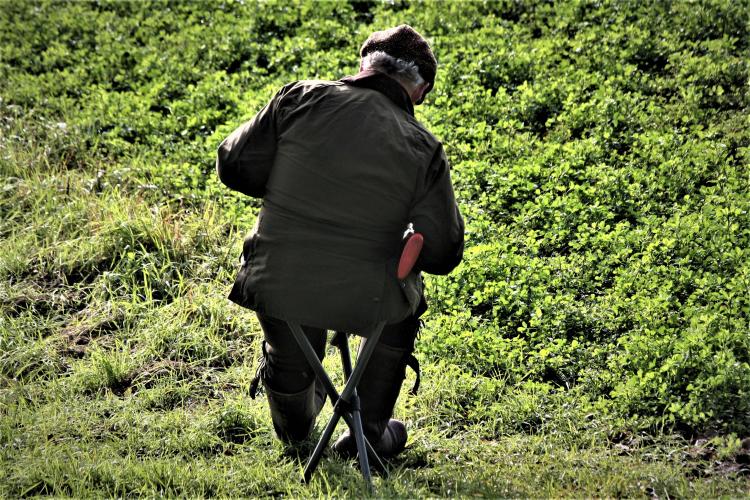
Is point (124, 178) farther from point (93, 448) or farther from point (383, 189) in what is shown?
point (383, 189)

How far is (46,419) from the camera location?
4410 millimetres

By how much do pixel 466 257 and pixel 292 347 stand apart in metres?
2.19

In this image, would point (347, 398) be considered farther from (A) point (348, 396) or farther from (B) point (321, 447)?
(B) point (321, 447)

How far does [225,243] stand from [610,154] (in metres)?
3.12

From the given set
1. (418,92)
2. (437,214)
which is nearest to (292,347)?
(437,214)

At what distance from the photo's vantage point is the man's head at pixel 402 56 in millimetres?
3656

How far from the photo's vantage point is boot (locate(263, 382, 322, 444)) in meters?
4.04

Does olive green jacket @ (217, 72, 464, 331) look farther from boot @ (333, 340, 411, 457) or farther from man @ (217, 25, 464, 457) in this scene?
boot @ (333, 340, 411, 457)

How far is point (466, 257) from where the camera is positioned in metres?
5.79

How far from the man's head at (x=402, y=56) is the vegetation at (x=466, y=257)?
5.97ft

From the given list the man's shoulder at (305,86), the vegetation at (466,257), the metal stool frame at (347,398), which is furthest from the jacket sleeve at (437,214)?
the vegetation at (466,257)

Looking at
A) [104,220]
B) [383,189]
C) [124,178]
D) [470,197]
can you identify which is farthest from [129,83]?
[383,189]

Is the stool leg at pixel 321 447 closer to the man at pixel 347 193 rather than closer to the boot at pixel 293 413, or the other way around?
the boot at pixel 293 413

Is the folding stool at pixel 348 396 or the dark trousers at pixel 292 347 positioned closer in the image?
the folding stool at pixel 348 396
